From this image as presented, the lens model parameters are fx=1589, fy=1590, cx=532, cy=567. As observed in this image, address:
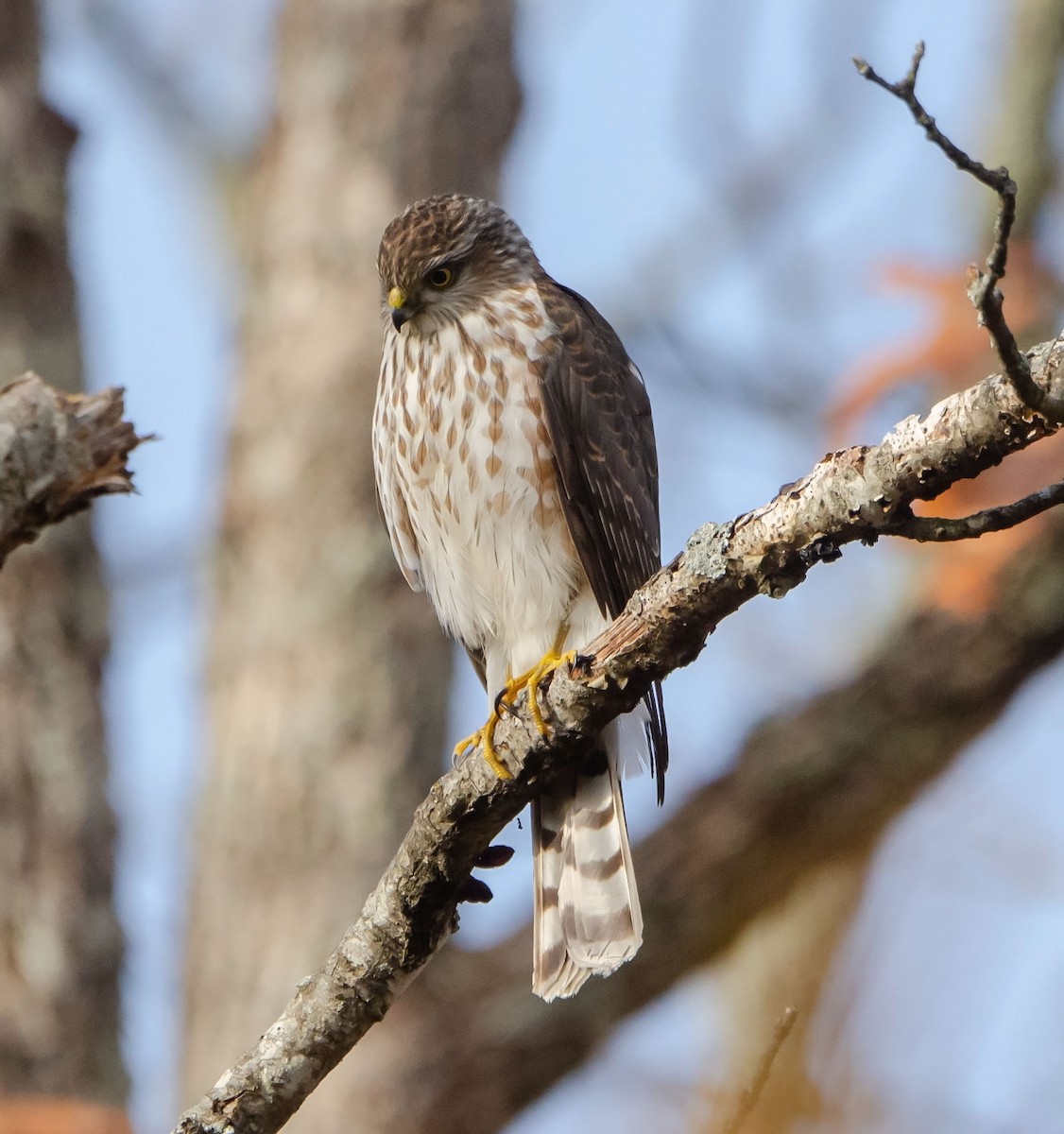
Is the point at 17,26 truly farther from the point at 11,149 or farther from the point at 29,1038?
the point at 29,1038

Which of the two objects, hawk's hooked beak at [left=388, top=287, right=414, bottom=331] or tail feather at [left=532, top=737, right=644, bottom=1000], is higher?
hawk's hooked beak at [left=388, top=287, right=414, bottom=331]

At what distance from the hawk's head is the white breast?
88 mm

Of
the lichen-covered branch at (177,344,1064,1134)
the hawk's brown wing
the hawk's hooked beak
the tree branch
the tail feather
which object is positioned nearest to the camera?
the lichen-covered branch at (177,344,1064,1134)

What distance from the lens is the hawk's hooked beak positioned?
482cm

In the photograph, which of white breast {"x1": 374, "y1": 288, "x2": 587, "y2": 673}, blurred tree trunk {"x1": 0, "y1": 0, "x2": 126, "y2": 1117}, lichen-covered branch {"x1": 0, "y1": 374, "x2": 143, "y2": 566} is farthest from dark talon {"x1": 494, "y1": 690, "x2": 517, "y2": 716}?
blurred tree trunk {"x1": 0, "y1": 0, "x2": 126, "y2": 1117}

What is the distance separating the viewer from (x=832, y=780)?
562 cm

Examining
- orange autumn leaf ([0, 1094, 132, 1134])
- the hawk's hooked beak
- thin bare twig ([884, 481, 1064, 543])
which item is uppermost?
the hawk's hooked beak

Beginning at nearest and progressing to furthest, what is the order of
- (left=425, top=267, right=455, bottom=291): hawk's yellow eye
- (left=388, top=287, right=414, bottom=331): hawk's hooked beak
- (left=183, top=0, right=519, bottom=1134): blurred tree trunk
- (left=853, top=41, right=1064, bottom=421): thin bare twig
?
(left=853, top=41, right=1064, bottom=421): thin bare twig < (left=388, top=287, right=414, bottom=331): hawk's hooked beak < (left=425, top=267, right=455, bottom=291): hawk's yellow eye < (left=183, top=0, right=519, bottom=1134): blurred tree trunk

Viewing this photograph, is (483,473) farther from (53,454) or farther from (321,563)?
(321,563)

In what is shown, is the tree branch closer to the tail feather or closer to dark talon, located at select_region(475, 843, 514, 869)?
the tail feather

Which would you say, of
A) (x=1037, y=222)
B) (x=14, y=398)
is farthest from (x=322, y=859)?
(x=1037, y=222)

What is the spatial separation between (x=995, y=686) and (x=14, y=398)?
11.6ft

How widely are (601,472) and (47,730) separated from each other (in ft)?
9.32

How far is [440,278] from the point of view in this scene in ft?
16.3
